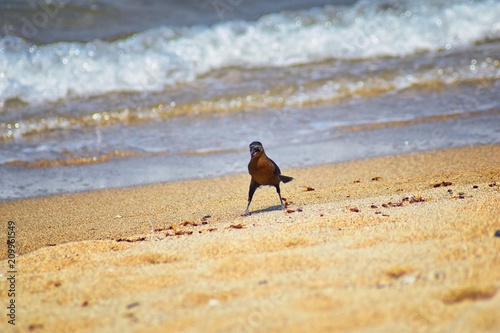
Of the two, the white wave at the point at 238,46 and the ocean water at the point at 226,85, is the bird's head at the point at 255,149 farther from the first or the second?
the white wave at the point at 238,46

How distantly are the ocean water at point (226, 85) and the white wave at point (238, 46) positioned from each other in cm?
4

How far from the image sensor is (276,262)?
3.70 meters

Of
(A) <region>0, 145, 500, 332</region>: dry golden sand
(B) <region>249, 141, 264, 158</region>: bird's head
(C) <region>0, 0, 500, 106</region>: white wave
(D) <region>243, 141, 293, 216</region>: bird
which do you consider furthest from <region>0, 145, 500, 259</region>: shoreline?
(C) <region>0, 0, 500, 106</region>: white wave

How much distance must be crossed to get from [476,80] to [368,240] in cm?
791

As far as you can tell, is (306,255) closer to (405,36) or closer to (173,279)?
(173,279)

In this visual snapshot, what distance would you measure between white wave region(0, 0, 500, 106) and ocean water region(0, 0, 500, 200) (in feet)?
0.13

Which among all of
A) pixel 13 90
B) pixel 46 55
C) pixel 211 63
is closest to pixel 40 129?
pixel 13 90

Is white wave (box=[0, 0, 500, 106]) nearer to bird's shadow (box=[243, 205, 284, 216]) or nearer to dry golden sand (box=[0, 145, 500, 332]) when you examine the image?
dry golden sand (box=[0, 145, 500, 332])

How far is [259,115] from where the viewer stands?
998 cm

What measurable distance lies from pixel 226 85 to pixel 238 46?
2.11 metres

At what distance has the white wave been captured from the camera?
38.9 feet

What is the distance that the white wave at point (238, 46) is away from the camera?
11844 mm

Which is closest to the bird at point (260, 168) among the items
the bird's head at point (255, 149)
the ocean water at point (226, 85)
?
the bird's head at point (255, 149)

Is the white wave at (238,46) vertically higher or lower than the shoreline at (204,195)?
higher
